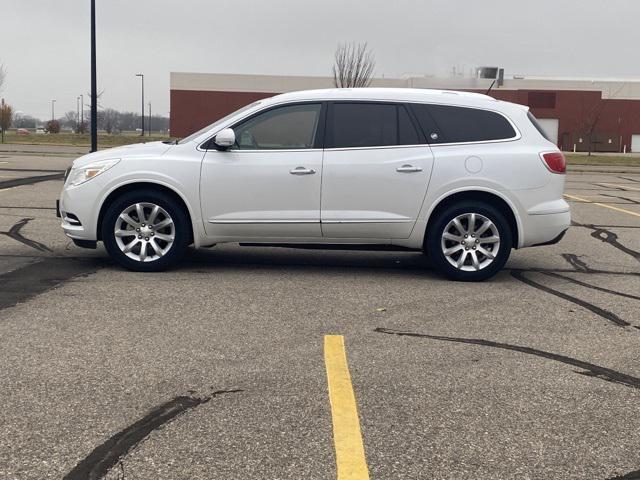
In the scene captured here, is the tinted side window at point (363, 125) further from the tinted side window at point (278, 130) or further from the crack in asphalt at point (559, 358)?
the crack in asphalt at point (559, 358)

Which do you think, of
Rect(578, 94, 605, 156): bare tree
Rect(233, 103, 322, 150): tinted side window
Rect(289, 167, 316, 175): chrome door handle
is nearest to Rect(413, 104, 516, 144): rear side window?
Rect(233, 103, 322, 150): tinted side window

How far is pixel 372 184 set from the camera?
6.92 meters

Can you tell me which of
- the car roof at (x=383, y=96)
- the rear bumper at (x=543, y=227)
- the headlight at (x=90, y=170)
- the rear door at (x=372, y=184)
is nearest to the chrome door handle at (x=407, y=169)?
the rear door at (x=372, y=184)

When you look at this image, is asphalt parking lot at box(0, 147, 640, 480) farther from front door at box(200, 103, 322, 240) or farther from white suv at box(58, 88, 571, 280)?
front door at box(200, 103, 322, 240)

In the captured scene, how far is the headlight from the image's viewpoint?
696 centimetres

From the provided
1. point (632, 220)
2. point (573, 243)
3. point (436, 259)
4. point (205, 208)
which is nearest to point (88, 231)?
point (205, 208)

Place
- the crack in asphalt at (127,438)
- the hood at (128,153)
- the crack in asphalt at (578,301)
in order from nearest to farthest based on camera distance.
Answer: the crack in asphalt at (127,438), the crack in asphalt at (578,301), the hood at (128,153)

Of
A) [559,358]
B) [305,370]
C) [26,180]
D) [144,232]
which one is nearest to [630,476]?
[559,358]

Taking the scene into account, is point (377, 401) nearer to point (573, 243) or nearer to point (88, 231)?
point (88, 231)

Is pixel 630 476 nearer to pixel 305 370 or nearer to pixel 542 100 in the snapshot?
pixel 305 370

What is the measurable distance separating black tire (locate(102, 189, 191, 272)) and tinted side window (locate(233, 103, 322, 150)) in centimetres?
90

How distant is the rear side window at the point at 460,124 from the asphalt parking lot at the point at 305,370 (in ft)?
4.73

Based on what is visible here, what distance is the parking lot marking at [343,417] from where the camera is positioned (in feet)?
10.0

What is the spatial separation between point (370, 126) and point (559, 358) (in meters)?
3.30
